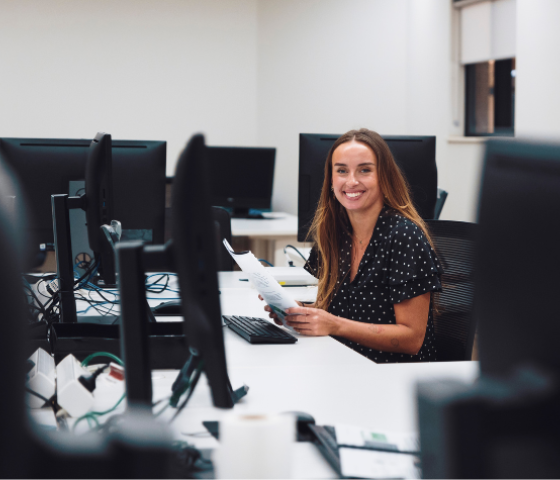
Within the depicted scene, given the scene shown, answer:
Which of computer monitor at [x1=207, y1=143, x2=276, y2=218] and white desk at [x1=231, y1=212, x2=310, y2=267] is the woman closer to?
white desk at [x1=231, y1=212, x2=310, y2=267]

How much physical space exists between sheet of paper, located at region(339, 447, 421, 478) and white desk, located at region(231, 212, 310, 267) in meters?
2.97

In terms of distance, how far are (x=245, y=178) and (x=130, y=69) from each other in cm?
174

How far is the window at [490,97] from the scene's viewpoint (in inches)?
158

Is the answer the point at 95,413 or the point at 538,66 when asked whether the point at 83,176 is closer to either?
the point at 95,413

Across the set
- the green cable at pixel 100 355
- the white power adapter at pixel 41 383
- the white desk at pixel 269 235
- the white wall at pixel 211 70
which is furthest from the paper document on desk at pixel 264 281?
A: the white wall at pixel 211 70

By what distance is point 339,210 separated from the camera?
1.98 metres

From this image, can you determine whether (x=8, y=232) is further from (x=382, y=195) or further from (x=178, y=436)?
(x=382, y=195)

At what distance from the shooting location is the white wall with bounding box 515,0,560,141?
3.19 metres

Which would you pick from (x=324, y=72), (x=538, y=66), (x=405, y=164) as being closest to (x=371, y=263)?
(x=405, y=164)

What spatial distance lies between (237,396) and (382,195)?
0.89 meters

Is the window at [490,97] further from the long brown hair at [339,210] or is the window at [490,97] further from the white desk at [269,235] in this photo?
the long brown hair at [339,210]

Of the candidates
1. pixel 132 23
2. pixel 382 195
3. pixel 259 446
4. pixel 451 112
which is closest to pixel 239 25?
pixel 132 23

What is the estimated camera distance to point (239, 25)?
5.67m

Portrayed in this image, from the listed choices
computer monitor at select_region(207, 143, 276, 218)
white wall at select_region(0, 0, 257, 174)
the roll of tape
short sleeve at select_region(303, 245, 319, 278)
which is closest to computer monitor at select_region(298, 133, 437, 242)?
short sleeve at select_region(303, 245, 319, 278)
